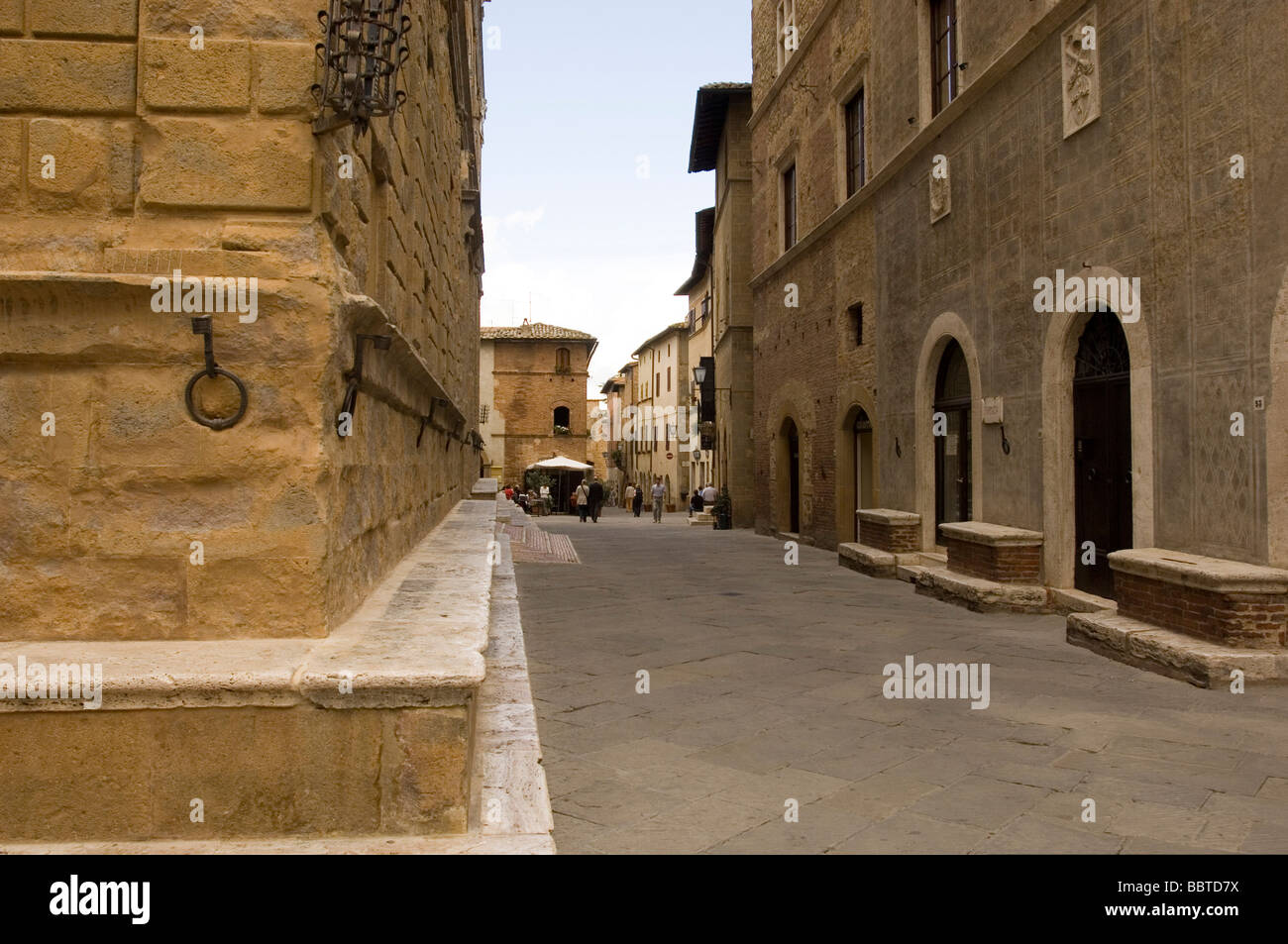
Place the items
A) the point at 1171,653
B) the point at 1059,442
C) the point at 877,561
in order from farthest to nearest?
the point at 877,561, the point at 1059,442, the point at 1171,653

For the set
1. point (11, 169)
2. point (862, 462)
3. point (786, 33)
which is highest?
point (786, 33)

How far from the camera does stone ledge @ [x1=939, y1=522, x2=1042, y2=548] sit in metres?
8.53

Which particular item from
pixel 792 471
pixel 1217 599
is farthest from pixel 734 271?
pixel 1217 599

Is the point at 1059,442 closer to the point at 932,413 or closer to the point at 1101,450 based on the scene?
the point at 1101,450

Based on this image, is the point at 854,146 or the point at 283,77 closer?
the point at 283,77

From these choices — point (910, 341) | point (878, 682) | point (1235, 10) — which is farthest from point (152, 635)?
point (910, 341)

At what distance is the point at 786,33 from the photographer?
58.4 ft

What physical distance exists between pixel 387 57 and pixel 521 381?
43342 millimetres

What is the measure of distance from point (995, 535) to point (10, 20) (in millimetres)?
7857

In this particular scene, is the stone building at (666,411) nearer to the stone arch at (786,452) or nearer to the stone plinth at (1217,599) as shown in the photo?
the stone arch at (786,452)

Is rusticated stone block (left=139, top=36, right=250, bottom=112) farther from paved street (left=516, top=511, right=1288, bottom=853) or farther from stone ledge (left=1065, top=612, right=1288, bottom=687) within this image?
stone ledge (left=1065, top=612, right=1288, bottom=687)

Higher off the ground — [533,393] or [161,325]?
[533,393]

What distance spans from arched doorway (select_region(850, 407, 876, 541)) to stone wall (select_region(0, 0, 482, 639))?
12.1 meters

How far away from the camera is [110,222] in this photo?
300 centimetres
